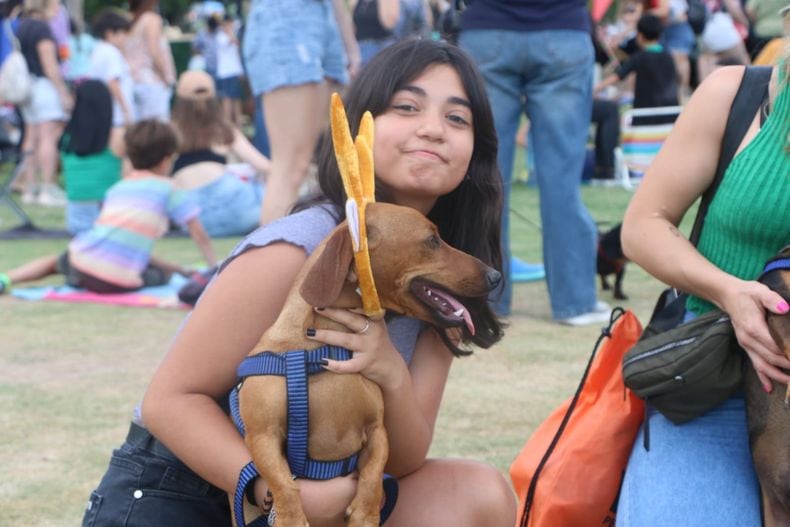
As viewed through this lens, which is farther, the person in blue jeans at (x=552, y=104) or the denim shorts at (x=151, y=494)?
the person in blue jeans at (x=552, y=104)

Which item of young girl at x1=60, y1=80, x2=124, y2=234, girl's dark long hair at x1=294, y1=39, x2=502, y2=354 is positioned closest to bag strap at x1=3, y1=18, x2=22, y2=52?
young girl at x1=60, y1=80, x2=124, y2=234

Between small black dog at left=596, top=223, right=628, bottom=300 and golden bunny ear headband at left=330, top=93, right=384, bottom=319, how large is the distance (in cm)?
443

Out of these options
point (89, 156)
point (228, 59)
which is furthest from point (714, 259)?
point (228, 59)

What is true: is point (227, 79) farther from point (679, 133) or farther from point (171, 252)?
point (679, 133)

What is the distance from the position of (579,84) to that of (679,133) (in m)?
3.23

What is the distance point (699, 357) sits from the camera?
8.13ft

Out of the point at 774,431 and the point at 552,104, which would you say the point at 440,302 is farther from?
the point at 552,104

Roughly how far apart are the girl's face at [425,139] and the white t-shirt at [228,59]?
17.0 metres

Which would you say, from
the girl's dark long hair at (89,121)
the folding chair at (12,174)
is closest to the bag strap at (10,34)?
the folding chair at (12,174)

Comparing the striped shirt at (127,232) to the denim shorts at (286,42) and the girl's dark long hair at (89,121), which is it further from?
the girl's dark long hair at (89,121)

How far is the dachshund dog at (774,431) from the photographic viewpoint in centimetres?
232

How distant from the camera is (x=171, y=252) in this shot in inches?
356

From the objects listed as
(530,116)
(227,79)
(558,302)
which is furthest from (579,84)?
(227,79)

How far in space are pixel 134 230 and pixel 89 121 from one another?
381cm
